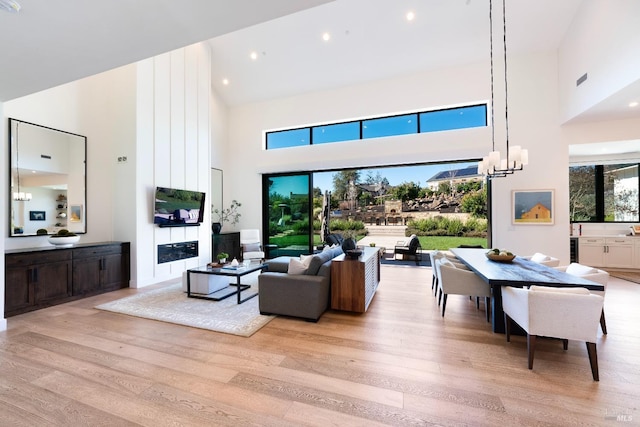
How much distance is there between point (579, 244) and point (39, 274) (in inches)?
419

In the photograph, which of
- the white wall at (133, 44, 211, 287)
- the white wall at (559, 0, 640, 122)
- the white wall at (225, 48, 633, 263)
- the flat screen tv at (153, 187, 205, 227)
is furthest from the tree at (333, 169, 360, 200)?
the white wall at (559, 0, 640, 122)

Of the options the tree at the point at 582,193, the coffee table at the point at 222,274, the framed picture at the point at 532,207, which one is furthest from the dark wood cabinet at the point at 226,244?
the tree at the point at 582,193

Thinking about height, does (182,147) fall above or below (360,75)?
below

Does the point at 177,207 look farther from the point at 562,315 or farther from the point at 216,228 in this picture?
the point at 562,315

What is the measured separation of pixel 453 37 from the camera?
18.2 ft

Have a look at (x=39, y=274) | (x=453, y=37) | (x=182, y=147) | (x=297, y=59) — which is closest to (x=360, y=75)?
(x=297, y=59)

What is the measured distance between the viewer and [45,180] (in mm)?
4457

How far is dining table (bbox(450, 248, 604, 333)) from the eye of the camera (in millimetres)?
2626

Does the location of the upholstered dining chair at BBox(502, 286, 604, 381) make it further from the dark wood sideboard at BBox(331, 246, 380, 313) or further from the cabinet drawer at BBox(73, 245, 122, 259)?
the cabinet drawer at BBox(73, 245, 122, 259)

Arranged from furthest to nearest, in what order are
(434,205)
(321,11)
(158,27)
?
(434,205), (321,11), (158,27)

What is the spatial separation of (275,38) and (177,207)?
4455 millimetres

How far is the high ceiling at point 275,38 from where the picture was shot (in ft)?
5.56

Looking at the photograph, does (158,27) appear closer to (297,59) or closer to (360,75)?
(297,59)

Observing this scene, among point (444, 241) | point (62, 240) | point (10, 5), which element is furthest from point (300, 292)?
point (444, 241)
